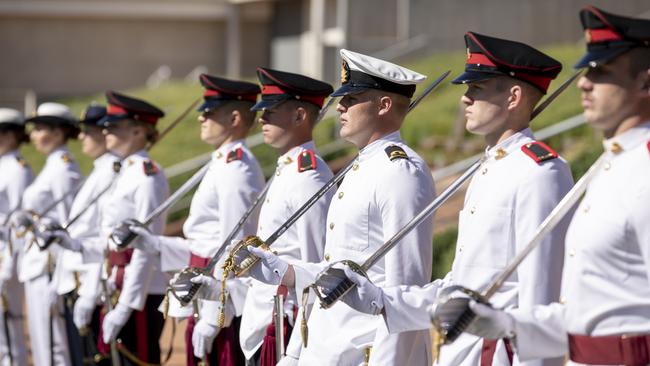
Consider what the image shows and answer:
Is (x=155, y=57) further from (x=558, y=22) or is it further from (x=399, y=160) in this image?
(x=399, y=160)

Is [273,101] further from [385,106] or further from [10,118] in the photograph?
[10,118]

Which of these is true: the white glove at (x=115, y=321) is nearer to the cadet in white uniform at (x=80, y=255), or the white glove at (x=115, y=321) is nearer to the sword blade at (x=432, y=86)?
the cadet in white uniform at (x=80, y=255)

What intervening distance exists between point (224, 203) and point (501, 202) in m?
2.22

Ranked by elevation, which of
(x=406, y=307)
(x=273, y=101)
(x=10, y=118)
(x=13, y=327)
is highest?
(x=273, y=101)

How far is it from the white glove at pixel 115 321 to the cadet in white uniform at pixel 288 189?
4.55 feet

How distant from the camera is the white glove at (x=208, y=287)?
5.41 meters

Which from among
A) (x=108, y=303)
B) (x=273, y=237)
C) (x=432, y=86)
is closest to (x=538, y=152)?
(x=432, y=86)

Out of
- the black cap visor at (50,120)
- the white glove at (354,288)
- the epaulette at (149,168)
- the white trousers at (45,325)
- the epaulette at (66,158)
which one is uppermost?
the white glove at (354,288)

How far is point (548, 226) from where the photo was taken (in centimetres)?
355

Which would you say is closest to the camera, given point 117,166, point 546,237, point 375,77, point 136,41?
point 546,237

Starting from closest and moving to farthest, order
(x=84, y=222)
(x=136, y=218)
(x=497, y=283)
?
1. (x=497, y=283)
2. (x=136, y=218)
3. (x=84, y=222)

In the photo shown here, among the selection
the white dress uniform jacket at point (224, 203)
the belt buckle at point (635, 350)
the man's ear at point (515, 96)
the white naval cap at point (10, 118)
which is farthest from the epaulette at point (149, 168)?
the belt buckle at point (635, 350)

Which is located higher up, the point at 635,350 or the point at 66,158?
the point at 635,350

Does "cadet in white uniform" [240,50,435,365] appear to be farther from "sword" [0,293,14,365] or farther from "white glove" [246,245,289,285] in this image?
"sword" [0,293,14,365]
